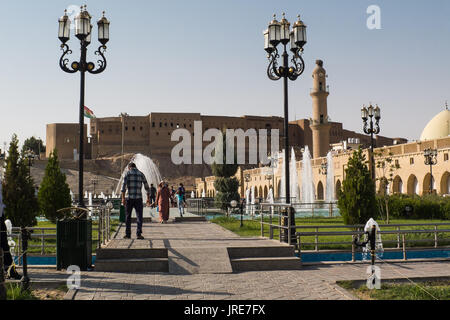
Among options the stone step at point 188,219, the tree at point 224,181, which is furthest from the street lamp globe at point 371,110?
the stone step at point 188,219

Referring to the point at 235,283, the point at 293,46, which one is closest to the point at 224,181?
the point at 293,46

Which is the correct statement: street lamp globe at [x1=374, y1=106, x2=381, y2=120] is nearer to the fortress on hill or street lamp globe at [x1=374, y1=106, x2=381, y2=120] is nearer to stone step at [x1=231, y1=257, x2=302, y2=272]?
stone step at [x1=231, y1=257, x2=302, y2=272]

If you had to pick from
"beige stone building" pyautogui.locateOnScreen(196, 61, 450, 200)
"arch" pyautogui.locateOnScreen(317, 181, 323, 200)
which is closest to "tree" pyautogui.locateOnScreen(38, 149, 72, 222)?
"beige stone building" pyautogui.locateOnScreen(196, 61, 450, 200)

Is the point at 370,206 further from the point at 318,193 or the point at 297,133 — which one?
the point at 297,133

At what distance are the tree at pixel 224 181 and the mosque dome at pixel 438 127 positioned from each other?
2906 centimetres

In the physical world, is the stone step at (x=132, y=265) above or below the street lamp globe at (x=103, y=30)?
below

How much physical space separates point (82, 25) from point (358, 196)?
839cm

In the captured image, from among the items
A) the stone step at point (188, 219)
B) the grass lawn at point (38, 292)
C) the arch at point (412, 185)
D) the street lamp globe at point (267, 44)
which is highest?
the street lamp globe at point (267, 44)

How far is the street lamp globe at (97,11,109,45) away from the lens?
36.4ft

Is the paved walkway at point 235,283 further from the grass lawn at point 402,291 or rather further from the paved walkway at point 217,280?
the grass lawn at point 402,291

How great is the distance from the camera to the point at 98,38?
1112cm

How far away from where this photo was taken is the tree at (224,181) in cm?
2473

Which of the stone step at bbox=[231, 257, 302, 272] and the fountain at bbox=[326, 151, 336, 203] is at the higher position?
the fountain at bbox=[326, 151, 336, 203]

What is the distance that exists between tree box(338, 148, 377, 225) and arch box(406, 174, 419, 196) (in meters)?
24.5
